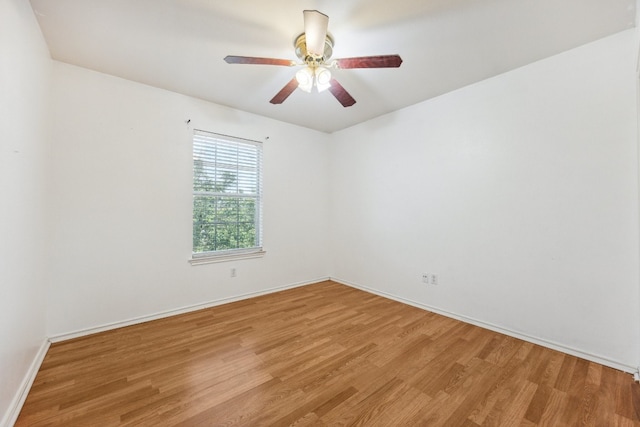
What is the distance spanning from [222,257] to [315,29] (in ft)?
8.80

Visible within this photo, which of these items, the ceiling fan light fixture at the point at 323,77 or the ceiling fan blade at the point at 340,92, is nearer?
the ceiling fan light fixture at the point at 323,77

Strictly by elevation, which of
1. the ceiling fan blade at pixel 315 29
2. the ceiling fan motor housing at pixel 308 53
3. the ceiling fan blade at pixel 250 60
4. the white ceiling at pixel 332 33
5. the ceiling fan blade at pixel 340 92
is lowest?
the ceiling fan blade at pixel 340 92

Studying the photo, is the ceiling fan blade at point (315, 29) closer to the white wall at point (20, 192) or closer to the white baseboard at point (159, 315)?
the white wall at point (20, 192)

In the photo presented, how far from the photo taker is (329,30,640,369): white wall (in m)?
1.96

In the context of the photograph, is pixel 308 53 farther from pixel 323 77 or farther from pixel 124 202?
pixel 124 202

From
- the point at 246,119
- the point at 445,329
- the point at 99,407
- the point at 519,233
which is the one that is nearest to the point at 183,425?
the point at 99,407

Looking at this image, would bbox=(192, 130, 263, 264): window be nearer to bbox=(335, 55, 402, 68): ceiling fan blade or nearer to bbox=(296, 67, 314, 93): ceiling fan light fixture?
bbox=(296, 67, 314, 93): ceiling fan light fixture

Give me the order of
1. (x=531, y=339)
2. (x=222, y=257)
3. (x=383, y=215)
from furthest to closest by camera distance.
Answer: (x=383, y=215)
(x=222, y=257)
(x=531, y=339)

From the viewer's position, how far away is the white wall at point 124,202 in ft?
7.73

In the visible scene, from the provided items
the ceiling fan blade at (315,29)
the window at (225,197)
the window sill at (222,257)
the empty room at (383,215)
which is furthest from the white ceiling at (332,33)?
the window sill at (222,257)

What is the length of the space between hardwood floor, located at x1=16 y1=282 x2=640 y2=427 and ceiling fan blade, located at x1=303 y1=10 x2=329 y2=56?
2260mm

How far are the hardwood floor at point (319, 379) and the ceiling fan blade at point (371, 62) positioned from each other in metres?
2.15

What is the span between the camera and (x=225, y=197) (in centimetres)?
336

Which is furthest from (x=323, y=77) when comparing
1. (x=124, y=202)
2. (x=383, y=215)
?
(x=124, y=202)
